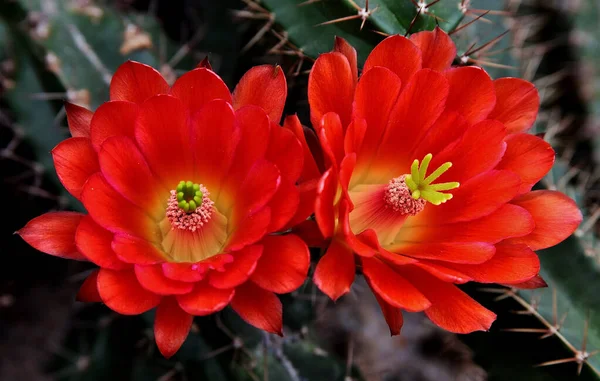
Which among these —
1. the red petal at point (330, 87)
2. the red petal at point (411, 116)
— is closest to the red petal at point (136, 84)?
the red petal at point (330, 87)

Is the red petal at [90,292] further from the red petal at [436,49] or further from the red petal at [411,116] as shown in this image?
the red petal at [436,49]

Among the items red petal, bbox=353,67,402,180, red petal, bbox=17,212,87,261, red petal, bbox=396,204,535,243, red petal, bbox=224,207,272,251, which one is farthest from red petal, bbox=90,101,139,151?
red petal, bbox=396,204,535,243

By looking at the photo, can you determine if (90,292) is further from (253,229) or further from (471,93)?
(471,93)

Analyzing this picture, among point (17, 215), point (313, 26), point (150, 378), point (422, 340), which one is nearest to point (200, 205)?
point (313, 26)

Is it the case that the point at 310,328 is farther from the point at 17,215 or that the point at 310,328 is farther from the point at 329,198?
the point at 17,215

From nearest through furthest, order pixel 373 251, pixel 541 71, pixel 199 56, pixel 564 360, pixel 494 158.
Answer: pixel 373 251 → pixel 494 158 → pixel 564 360 → pixel 199 56 → pixel 541 71

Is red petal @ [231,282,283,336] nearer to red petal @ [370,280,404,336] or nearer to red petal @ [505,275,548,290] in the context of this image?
red petal @ [370,280,404,336]
